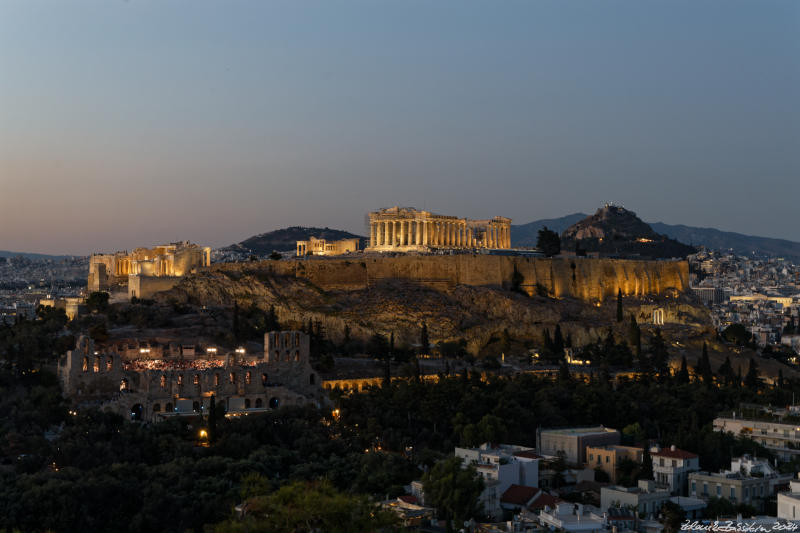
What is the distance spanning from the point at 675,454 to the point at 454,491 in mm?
9540

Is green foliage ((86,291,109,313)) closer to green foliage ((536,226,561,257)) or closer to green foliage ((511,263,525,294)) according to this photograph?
green foliage ((511,263,525,294))

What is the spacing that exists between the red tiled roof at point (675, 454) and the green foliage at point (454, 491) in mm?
7811

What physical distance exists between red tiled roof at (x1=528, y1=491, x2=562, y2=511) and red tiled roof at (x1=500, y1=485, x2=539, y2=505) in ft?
0.96

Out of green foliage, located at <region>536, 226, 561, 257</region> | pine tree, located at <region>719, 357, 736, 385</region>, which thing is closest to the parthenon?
green foliage, located at <region>536, 226, 561, 257</region>

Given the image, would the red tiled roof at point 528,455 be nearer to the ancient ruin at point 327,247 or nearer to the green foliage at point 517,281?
the green foliage at point 517,281

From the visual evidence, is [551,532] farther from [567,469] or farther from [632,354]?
[632,354]

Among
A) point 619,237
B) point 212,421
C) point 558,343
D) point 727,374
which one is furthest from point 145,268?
point 619,237

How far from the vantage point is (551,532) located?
28.5 m

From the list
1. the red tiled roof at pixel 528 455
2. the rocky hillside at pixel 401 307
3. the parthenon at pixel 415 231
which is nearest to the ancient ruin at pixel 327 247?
the parthenon at pixel 415 231

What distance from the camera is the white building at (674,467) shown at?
3603 cm

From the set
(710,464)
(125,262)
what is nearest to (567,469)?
(710,464)

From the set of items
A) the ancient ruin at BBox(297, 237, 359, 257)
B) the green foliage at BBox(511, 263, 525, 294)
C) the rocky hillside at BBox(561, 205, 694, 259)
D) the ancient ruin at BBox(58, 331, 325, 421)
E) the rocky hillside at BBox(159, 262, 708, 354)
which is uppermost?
the rocky hillside at BBox(561, 205, 694, 259)

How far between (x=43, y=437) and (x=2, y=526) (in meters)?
7.90

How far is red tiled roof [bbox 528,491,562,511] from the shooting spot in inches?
1258
